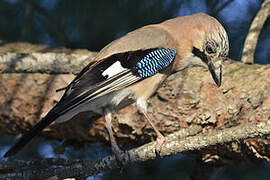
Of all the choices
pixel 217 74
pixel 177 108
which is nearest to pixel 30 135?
pixel 177 108

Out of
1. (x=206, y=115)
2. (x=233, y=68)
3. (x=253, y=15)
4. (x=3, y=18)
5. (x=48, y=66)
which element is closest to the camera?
(x=206, y=115)

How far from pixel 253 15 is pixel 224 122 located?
1250 millimetres

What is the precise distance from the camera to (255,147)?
288 centimetres

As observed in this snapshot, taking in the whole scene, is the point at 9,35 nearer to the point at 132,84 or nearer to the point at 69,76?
the point at 69,76

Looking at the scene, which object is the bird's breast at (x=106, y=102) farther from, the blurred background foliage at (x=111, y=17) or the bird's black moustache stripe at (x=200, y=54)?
the blurred background foliage at (x=111, y=17)

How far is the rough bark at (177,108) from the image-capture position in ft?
9.66

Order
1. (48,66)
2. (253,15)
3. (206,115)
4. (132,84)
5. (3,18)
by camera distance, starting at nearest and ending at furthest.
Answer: (132,84) < (206,115) < (48,66) < (253,15) < (3,18)

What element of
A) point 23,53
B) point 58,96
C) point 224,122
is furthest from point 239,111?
point 23,53

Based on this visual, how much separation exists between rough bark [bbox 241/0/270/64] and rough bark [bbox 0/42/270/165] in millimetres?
142

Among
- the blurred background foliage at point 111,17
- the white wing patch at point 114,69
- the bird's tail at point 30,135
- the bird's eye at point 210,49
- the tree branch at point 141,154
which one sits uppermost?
the blurred background foliage at point 111,17

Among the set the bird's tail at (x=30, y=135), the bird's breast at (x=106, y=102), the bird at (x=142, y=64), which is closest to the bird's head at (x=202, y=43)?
the bird at (x=142, y=64)

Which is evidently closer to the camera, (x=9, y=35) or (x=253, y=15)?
(x=253, y=15)

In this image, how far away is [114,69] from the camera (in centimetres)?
276

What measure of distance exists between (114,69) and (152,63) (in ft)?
0.79
